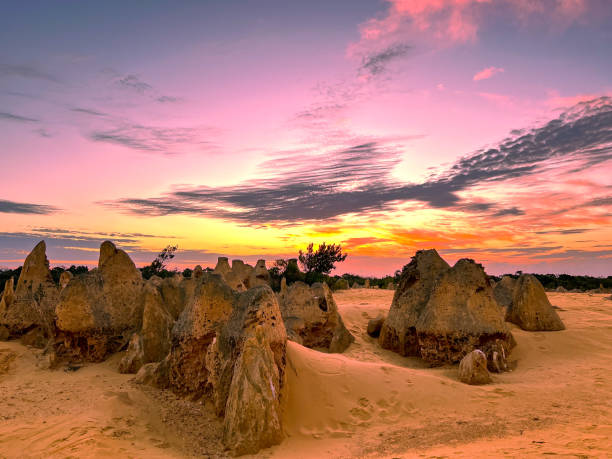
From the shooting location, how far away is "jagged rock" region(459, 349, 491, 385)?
7.18 metres

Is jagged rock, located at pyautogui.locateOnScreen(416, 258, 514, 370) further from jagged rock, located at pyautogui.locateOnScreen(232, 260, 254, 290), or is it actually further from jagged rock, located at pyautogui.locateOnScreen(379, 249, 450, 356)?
jagged rock, located at pyautogui.locateOnScreen(232, 260, 254, 290)

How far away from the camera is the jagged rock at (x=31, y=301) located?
1082 cm

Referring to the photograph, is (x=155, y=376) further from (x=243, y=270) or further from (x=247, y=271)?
(x=247, y=271)

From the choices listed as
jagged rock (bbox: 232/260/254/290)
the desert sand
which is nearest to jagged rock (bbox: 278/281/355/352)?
the desert sand

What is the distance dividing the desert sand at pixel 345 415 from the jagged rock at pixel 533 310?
2583 mm

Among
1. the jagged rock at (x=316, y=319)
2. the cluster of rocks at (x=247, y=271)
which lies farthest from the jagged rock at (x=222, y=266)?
the jagged rock at (x=316, y=319)

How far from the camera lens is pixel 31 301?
11.0m

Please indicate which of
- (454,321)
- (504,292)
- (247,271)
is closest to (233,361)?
(454,321)

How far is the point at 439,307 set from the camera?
9.48 metres

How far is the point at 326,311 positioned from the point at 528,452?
753 cm

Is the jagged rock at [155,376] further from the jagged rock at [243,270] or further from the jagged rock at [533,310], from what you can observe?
the jagged rock at [243,270]

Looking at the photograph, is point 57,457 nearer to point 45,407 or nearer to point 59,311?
point 45,407

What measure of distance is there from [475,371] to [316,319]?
185 inches

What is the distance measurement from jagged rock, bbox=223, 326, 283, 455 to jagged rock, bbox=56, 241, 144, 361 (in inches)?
204
